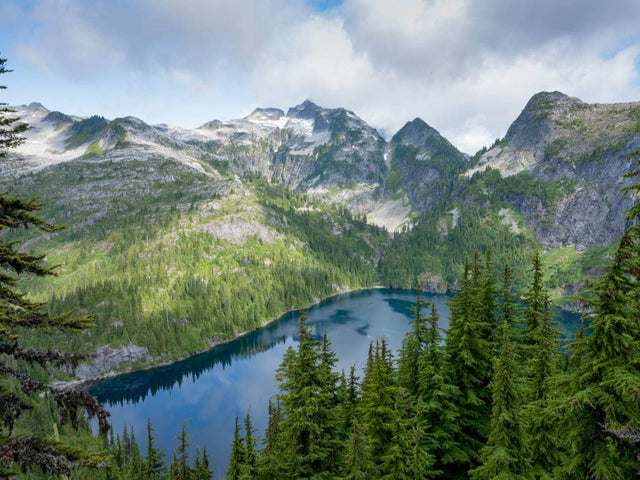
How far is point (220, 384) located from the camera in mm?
104125

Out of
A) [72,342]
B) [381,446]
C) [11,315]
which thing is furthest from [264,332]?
[11,315]

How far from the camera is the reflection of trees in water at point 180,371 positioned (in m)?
101

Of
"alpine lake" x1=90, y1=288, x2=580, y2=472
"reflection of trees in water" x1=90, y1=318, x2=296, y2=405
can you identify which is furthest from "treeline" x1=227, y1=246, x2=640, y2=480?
"reflection of trees in water" x1=90, y1=318, x2=296, y2=405

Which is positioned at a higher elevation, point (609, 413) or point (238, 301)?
point (609, 413)

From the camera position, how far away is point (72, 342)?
118 meters

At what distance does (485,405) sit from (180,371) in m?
114

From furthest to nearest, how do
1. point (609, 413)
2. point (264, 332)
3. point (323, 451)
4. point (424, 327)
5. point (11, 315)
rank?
point (264, 332) → point (424, 327) → point (323, 451) → point (609, 413) → point (11, 315)

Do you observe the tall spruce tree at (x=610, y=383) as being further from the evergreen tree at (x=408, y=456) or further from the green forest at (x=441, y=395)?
the evergreen tree at (x=408, y=456)

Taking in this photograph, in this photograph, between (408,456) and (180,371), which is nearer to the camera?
(408,456)

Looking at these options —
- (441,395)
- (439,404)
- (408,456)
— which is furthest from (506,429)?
(441,395)

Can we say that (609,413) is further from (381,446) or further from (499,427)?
(381,446)

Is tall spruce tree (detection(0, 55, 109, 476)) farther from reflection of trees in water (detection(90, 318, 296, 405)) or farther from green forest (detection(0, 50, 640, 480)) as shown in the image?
reflection of trees in water (detection(90, 318, 296, 405))

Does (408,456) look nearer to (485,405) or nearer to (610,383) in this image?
(485,405)

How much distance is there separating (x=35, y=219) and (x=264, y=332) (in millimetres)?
146303
